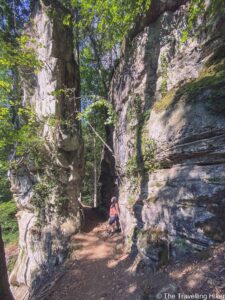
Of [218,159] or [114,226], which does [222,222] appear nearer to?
[218,159]

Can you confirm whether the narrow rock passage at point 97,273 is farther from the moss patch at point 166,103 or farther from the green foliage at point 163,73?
the green foliage at point 163,73

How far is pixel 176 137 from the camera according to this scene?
6254 mm

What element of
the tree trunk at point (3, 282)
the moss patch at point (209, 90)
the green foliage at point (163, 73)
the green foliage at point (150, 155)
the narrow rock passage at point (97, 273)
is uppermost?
the green foliage at point (163, 73)

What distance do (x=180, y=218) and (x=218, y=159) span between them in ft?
6.06

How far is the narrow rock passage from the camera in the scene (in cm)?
625

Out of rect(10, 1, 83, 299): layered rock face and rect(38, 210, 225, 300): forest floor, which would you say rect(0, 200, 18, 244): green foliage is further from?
rect(38, 210, 225, 300): forest floor

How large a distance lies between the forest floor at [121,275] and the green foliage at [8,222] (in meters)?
6.69

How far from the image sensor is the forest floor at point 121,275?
384 cm

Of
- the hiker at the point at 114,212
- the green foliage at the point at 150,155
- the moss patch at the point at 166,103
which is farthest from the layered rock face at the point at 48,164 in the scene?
the moss patch at the point at 166,103

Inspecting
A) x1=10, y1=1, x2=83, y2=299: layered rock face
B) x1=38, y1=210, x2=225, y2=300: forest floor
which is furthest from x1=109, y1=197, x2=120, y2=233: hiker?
x1=10, y1=1, x2=83, y2=299: layered rock face

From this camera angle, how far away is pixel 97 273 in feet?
25.7

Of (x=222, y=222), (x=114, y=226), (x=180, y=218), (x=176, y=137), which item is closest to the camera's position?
(x=222, y=222)

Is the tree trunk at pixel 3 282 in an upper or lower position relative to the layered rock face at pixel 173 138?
lower

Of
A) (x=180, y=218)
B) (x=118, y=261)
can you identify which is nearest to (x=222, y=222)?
(x=180, y=218)
